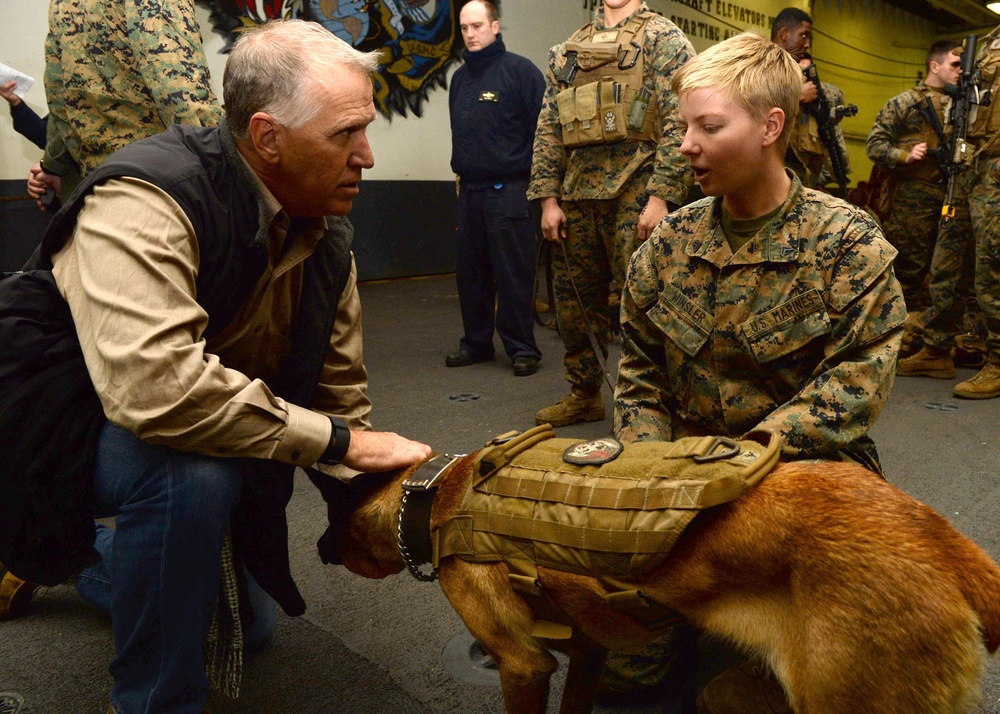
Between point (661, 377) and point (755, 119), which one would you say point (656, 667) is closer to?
point (661, 377)

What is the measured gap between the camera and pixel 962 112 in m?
4.24

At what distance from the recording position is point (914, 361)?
446 centimetres

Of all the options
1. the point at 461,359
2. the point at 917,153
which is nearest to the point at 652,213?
the point at 461,359

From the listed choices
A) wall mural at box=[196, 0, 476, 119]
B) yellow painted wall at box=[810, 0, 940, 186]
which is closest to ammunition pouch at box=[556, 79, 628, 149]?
wall mural at box=[196, 0, 476, 119]

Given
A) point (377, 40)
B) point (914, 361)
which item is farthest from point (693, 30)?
point (914, 361)

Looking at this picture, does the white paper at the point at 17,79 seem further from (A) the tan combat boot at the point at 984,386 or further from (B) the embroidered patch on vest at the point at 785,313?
(A) the tan combat boot at the point at 984,386

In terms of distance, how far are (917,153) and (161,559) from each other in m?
4.81

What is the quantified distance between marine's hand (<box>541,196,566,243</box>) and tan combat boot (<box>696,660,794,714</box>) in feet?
7.54

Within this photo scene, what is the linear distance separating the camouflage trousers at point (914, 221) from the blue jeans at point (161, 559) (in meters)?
4.51

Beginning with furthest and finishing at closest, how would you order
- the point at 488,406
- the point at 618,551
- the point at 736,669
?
the point at 488,406 < the point at 736,669 < the point at 618,551

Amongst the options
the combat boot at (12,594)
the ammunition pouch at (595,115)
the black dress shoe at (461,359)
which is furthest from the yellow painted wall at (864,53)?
the combat boot at (12,594)

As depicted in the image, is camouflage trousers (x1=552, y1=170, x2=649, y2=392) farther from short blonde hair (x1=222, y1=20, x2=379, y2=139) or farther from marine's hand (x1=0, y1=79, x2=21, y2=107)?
marine's hand (x1=0, y1=79, x2=21, y2=107)

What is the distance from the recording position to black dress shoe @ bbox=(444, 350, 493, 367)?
4.64 meters

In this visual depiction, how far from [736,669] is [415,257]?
23.5 ft
